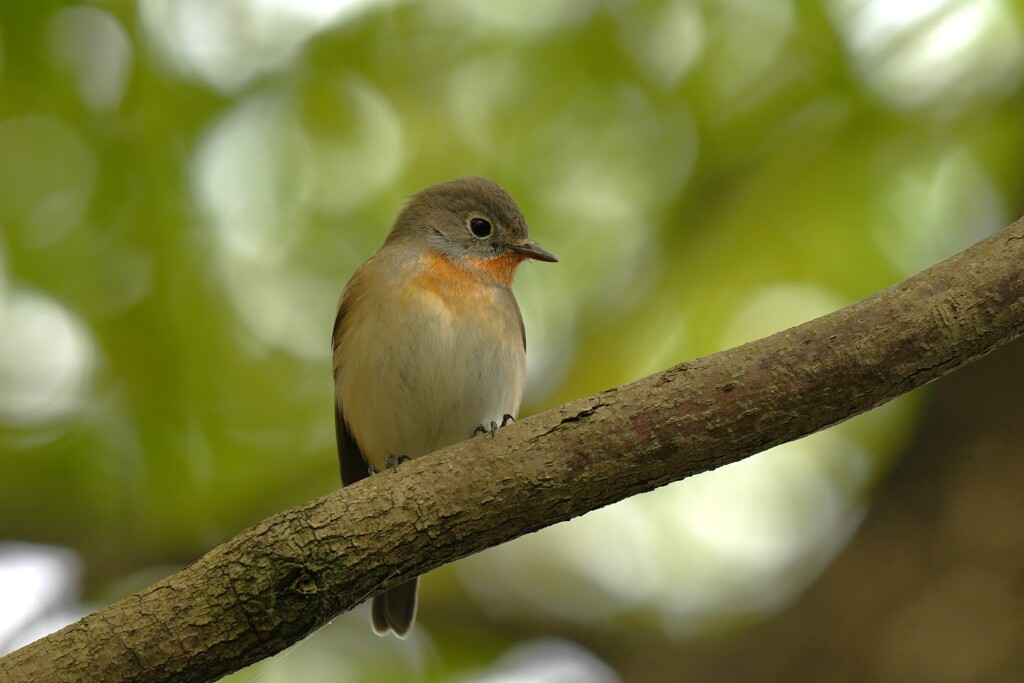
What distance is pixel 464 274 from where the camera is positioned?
5359 mm

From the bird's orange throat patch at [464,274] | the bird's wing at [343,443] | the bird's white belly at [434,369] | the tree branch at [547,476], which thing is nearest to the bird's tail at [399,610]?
the bird's wing at [343,443]

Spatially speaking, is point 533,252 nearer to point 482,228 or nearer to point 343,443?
point 482,228

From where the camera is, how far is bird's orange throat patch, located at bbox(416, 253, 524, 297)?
517 cm

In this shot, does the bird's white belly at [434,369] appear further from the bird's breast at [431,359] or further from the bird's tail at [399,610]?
the bird's tail at [399,610]

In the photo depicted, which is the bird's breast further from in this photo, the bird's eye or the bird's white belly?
the bird's eye

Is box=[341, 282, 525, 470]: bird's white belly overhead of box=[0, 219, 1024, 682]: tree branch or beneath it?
overhead

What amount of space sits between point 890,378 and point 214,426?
436 cm

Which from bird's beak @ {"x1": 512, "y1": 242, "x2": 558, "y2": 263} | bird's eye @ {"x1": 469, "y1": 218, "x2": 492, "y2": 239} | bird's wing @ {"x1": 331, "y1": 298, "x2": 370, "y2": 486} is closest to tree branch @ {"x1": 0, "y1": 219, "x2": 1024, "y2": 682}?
bird's wing @ {"x1": 331, "y1": 298, "x2": 370, "y2": 486}

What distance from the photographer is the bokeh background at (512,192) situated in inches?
234

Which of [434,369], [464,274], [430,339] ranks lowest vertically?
[434,369]

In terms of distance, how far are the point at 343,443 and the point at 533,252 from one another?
4.84ft

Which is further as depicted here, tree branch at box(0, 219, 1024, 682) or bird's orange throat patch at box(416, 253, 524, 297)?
bird's orange throat patch at box(416, 253, 524, 297)

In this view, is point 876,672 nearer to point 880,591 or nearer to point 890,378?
Result: point 880,591

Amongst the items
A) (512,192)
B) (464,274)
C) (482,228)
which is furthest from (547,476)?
(512,192)
